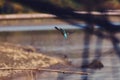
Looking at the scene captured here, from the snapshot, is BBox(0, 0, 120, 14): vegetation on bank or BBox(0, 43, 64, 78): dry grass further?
BBox(0, 0, 120, 14): vegetation on bank

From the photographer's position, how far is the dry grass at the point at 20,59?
7106 millimetres

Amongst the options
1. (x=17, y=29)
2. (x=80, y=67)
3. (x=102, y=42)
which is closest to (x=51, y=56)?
(x=80, y=67)

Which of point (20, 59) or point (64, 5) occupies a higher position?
point (64, 5)

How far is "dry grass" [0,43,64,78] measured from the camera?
711 centimetres

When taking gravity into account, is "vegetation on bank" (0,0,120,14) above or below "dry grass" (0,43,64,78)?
above

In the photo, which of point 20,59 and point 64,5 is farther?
point 64,5

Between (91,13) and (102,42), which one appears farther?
(91,13)

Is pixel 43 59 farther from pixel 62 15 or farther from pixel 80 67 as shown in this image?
pixel 62 15

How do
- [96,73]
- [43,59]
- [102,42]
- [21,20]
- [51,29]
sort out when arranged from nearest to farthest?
[96,73]
[43,59]
[102,42]
[51,29]
[21,20]

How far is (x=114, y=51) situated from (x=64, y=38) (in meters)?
1.16

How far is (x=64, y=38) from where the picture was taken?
29.6 feet

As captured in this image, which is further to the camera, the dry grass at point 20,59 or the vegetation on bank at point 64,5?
the vegetation on bank at point 64,5

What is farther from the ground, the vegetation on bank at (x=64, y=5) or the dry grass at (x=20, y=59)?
the vegetation on bank at (x=64, y=5)

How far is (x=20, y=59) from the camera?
24.5ft
